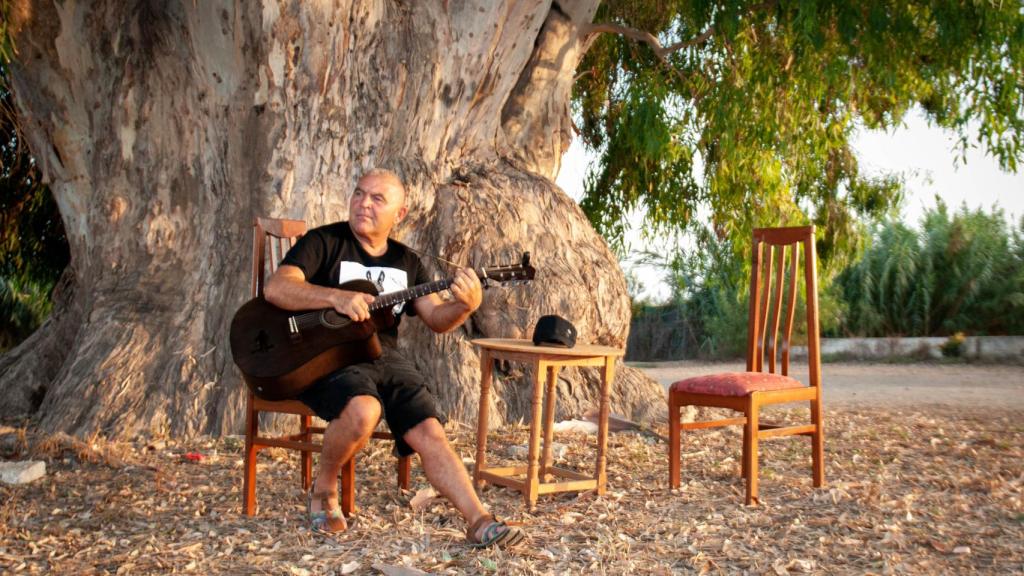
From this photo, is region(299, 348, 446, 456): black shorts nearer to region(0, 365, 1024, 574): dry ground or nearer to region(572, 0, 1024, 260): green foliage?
region(0, 365, 1024, 574): dry ground

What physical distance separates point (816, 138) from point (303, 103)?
436cm

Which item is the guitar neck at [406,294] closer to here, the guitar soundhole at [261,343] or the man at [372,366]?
the man at [372,366]

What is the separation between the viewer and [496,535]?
357 cm

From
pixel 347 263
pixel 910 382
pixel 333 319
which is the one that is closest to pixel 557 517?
pixel 333 319

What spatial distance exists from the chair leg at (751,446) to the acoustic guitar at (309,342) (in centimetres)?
115

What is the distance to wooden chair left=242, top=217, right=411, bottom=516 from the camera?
4023mm

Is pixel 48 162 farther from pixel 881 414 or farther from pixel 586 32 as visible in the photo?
pixel 881 414

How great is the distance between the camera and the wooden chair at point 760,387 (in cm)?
439

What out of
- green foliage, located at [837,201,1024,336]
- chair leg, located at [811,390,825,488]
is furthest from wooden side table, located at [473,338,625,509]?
green foliage, located at [837,201,1024,336]

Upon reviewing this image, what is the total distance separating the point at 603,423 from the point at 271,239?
164cm

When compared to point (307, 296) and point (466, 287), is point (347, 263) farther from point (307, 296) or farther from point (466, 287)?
Result: point (466, 287)

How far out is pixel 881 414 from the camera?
23.9 ft

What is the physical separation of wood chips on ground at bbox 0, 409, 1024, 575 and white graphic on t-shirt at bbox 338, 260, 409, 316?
88 centimetres

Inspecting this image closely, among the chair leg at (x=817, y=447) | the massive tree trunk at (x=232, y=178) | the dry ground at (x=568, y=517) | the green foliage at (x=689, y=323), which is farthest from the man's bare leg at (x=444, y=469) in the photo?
the green foliage at (x=689, y=323)
